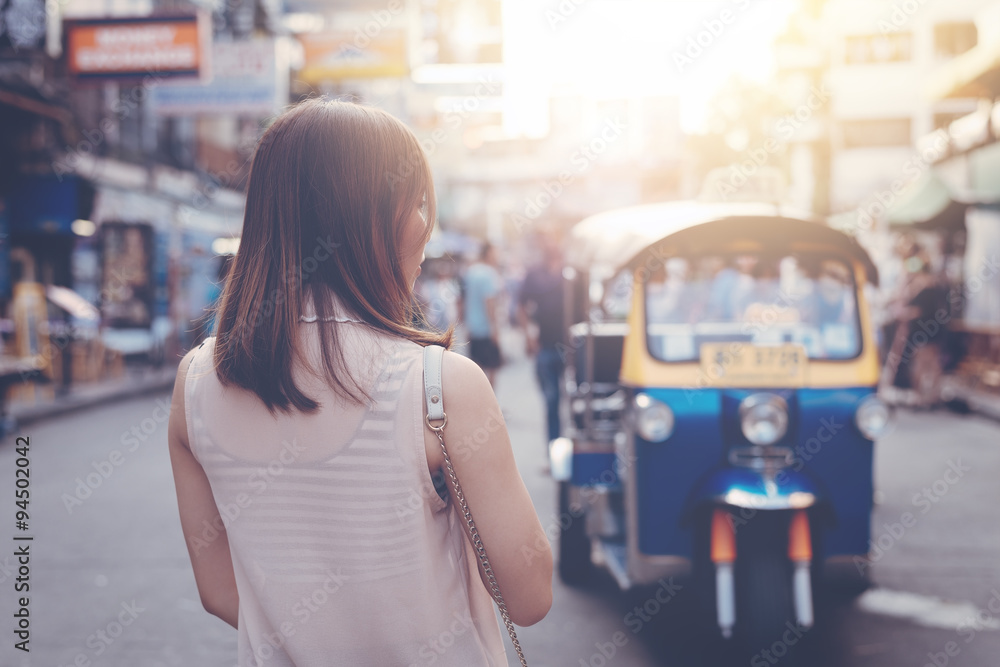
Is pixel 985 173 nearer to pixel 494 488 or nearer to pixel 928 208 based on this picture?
pixel 928 208

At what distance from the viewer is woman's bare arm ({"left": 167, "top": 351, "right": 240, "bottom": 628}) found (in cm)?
150

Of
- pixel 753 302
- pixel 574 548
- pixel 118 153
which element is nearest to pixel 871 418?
pixel 753 302

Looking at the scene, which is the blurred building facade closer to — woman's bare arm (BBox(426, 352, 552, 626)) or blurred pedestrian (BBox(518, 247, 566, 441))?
blurred pedestrian (BBox(518, 247, 566, 441))

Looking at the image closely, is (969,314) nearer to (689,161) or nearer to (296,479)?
(296,479)

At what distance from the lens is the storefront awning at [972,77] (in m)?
11.5

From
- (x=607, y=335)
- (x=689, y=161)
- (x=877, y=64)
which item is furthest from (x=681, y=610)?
(x=689, y=161)

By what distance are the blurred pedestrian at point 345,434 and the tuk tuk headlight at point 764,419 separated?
2.84 metres

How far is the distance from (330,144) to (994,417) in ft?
38.2

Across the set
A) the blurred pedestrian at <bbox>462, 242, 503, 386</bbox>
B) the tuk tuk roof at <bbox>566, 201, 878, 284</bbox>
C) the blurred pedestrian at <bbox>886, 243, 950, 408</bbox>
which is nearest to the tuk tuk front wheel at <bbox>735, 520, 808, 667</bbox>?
the tuk tuk roof at <bbox>566, 201, 878, 284</bbox>

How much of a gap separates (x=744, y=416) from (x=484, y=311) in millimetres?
6370

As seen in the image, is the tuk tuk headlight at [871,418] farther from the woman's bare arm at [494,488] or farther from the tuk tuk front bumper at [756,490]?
the woman's bare arm at [494,488]

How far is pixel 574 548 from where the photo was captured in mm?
5262

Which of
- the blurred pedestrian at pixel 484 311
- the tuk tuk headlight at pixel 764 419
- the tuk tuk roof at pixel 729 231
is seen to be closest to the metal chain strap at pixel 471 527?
the tuk tuk headlight at pixel 764 419

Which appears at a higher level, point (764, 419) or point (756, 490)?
point (764, 419)
